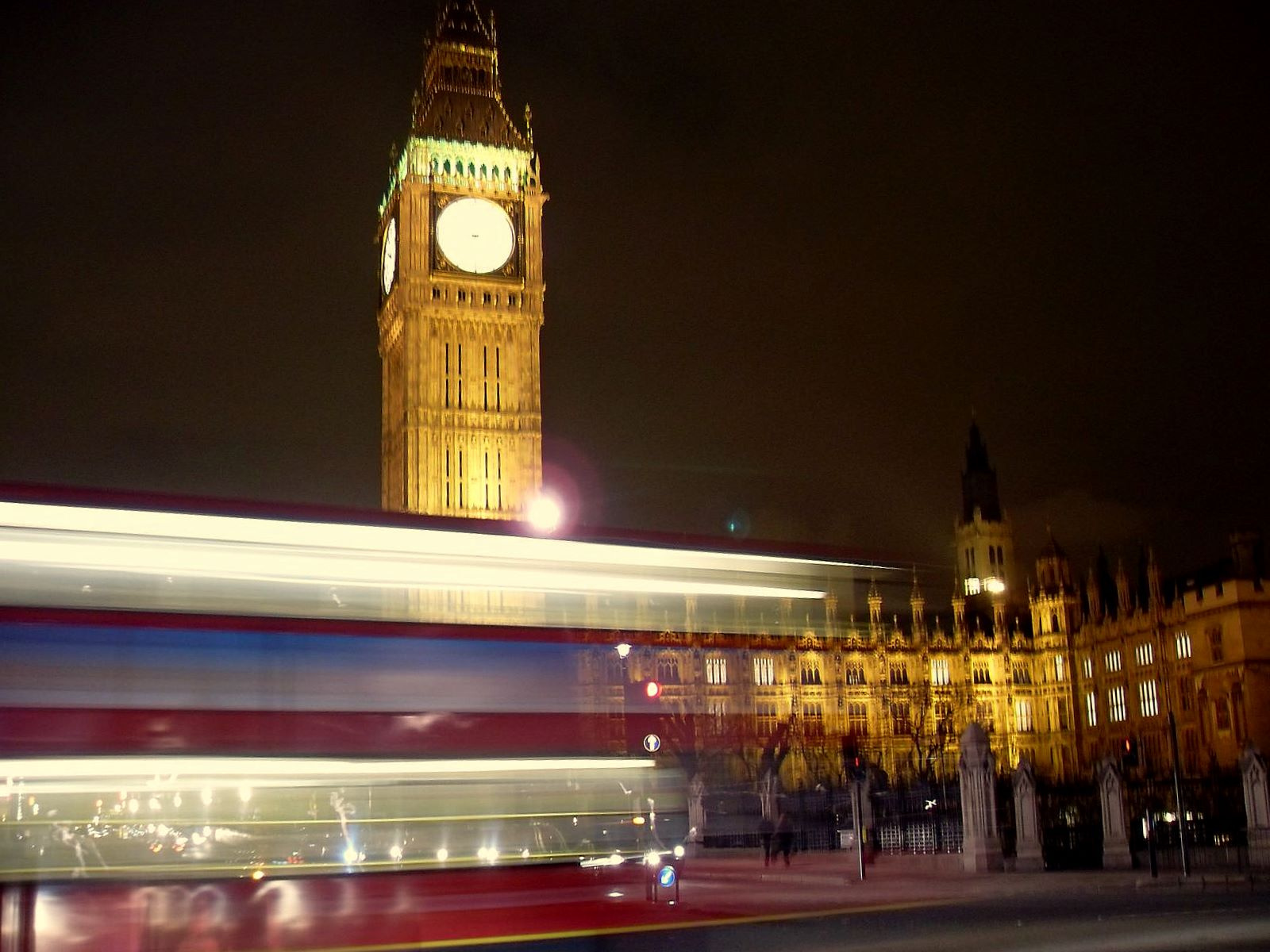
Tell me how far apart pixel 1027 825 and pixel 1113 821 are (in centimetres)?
144

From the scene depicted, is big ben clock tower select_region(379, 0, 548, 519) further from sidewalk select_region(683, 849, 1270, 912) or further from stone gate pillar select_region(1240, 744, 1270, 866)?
stone gate pillar select_region(1240, 744, 1270, 866)

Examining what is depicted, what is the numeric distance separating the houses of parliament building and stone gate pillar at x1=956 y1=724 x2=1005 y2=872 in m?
2.55

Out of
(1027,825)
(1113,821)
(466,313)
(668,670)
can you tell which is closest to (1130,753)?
(1027,825)

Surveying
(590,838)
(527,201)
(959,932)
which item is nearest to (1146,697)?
(527,201)

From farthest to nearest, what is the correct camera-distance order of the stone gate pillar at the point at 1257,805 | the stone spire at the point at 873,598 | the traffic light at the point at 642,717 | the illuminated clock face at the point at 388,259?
the illuminated clock face at the point at 388,259, the stone gate pillar at the point at 1257,805, the stone spire at the point at 873,598, the traffic light at the point at 642,717

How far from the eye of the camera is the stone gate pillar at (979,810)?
22172 mm

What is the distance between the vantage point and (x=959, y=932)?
1229 cm

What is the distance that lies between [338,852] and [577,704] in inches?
58.5

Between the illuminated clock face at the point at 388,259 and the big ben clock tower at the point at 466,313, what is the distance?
173 millimetres

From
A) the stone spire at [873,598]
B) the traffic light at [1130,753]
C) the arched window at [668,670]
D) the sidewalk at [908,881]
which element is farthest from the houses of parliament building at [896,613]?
the arched window at [668,670]

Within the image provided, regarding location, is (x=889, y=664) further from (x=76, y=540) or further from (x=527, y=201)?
(x=76, y=540)

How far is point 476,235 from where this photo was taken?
4925 centimetres

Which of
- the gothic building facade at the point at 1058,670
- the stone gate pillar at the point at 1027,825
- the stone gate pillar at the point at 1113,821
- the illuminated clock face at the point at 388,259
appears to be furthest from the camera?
the gothic building facade at the point at 1058,670

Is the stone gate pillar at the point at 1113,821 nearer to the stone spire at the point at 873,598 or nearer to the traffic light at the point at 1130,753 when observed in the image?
the traffic light at the point at 1130,753
